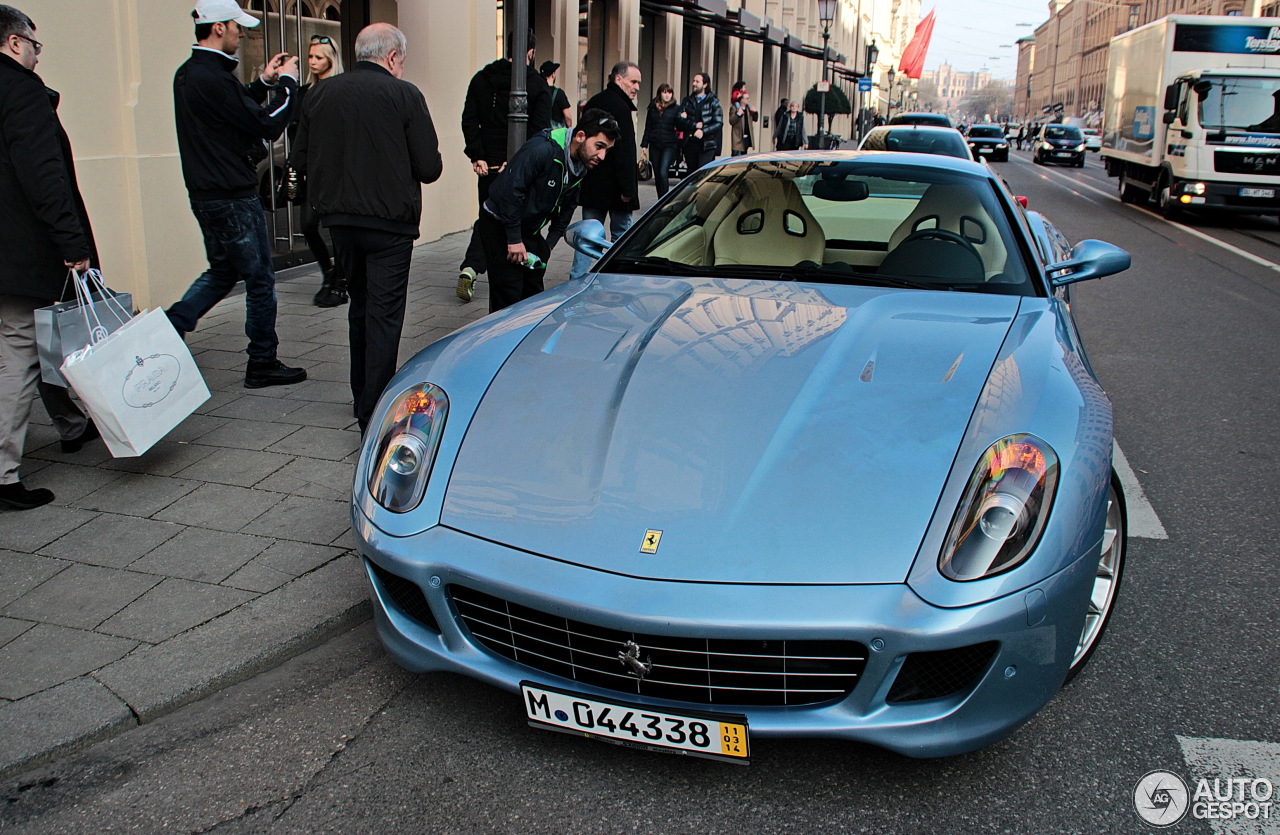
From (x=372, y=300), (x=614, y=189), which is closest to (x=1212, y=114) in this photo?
(x=614, y=189)

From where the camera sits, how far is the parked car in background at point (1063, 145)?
127ft

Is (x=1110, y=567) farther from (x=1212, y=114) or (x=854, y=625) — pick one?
(x=1212, y=114)

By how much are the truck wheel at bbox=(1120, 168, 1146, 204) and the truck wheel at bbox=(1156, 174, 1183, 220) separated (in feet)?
5.91

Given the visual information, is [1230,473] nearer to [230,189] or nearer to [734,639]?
[734,639]

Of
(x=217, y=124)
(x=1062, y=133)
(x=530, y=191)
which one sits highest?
(x=1062, y=133)

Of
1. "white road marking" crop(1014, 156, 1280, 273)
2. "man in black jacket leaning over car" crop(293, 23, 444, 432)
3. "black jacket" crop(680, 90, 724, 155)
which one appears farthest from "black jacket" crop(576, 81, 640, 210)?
"white road marking" crop(1014, 156, 1280, 273)

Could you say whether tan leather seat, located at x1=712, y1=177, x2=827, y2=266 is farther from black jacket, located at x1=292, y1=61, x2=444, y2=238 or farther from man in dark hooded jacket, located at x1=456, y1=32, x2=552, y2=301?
man in dark hooded jacket, located at x1=456, y1=32, x2=552, y2=301

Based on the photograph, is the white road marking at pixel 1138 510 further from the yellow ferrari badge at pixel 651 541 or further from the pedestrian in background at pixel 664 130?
the pedestrian in background at pixel 664 130

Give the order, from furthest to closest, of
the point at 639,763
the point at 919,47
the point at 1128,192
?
the point at 919,47
the point at 1128,192
the point at 639,763

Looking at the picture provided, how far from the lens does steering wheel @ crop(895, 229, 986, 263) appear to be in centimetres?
378

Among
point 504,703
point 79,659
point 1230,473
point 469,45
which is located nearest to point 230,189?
point 79,659

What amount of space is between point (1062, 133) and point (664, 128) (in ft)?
97.0

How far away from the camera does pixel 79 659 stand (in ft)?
9.68

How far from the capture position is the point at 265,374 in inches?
224
